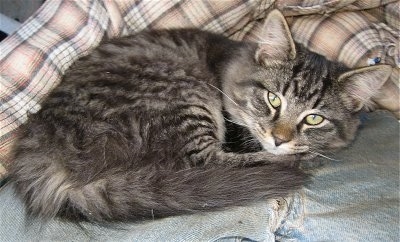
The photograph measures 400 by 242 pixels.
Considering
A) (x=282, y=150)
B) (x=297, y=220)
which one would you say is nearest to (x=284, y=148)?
(x=282, y=150)

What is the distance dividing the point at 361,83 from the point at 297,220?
554 millimetres

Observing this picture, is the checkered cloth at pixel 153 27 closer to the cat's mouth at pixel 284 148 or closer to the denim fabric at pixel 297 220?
the denim fabric at pixel 297 220

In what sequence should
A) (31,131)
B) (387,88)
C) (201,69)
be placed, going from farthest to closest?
(387,88), (201,69), (31,131)

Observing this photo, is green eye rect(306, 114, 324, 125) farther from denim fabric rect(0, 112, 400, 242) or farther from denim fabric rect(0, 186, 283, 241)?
denim fabric rect(0, 186, 283, 241)

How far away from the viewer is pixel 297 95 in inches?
66.6

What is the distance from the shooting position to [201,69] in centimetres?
192

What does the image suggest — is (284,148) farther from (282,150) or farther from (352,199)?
(352,199)

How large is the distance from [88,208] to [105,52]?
25.5 inches

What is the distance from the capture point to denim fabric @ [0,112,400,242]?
1.41 m

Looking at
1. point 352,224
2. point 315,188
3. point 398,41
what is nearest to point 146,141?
point 315,188

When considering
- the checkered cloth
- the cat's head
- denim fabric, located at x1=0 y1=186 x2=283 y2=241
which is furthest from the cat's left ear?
denim fabric, located at x1=0 y1=186 x2=283 y2=241

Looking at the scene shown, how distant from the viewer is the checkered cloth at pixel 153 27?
5.63 ft

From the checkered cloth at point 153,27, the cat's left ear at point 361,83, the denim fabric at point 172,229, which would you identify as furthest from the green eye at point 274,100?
the checkered cloth at point 153,27

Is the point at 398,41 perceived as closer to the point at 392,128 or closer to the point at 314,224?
the point at 392,128
